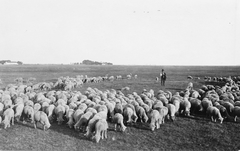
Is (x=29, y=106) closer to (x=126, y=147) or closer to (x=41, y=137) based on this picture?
(x=41, y=137)

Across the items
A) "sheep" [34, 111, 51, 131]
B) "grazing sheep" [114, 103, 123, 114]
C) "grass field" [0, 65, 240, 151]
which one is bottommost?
"grass field" [0, 65, 240, 151]

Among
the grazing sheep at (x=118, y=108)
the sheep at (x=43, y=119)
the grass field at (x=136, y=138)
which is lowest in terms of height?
the grass field at (x=136, y=138)

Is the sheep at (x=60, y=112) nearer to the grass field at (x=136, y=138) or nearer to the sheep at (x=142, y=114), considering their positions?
the grass field at (x=136, y=138)

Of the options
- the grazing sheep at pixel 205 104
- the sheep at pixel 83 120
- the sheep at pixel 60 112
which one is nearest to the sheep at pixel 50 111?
the sheep at pixel 60 112

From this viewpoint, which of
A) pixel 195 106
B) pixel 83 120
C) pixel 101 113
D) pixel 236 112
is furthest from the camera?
pixel 195 106

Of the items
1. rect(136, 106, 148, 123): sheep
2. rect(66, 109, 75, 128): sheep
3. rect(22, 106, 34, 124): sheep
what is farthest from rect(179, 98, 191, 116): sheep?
rect(22, 106, 34, 124): sheep

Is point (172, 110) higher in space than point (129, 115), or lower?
higher

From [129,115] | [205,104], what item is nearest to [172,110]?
[205,104]

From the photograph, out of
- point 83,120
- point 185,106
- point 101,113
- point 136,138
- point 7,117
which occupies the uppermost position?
point 101,113

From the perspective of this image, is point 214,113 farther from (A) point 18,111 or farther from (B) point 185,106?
(A) point 18,111

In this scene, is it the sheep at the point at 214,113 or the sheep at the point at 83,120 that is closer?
the sheep at the point at 83,120

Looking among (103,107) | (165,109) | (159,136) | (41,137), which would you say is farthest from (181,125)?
(41,137)

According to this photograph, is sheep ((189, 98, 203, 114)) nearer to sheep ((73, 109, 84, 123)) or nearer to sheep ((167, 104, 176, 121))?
sheep ((167, 104, 176, 121))

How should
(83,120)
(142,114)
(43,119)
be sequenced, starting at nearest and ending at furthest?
(83,120) < (43,119) < (142,114)
